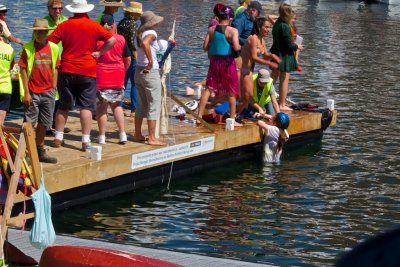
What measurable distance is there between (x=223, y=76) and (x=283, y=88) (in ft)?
6.46

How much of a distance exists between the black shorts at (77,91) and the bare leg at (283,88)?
4295 millimetres

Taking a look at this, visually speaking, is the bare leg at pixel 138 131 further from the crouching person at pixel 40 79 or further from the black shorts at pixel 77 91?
the crouching person at pixel 40 79

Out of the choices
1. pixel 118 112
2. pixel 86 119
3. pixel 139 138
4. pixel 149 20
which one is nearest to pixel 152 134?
pixel 139 138

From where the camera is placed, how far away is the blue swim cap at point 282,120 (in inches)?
477

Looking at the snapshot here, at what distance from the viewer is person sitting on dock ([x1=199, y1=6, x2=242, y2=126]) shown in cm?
1132

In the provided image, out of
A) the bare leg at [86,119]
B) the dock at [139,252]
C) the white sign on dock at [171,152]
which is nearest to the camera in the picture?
the dock at [139,252]

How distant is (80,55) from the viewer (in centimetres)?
944

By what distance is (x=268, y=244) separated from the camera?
8859 millimetres

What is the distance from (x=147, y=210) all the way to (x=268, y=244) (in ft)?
5.46

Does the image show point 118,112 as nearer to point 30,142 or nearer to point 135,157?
point 135,157

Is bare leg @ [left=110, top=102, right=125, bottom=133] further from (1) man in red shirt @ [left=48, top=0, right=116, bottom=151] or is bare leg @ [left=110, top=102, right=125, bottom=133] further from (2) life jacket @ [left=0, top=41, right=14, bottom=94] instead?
(2) life jacket @ [left=0, top=41, right=14, bottom=94]

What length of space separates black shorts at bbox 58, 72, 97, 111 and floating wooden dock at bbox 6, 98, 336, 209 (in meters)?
0.57

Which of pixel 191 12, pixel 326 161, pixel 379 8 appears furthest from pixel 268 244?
pixel 379 8

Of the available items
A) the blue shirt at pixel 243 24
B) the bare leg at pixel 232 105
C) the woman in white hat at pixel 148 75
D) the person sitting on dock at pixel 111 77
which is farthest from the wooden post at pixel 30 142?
the blue shirt at pixel 243 24
